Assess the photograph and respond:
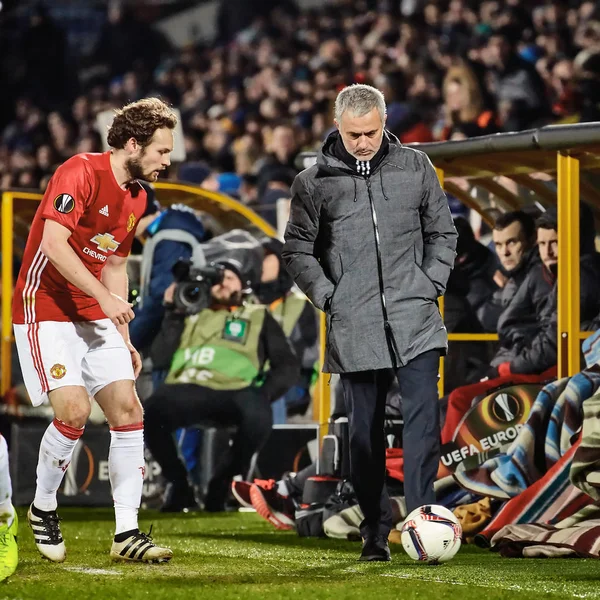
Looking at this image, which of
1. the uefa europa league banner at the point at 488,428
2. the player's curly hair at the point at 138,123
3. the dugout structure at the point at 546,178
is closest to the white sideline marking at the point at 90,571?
the player's curly hair at the point at 138,123

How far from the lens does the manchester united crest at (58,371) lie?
5.47 meters

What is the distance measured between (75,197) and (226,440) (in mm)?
4039

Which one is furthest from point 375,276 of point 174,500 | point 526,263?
point 174,500

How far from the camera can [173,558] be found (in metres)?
5.81

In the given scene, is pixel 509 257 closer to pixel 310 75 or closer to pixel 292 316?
pixel 292 316

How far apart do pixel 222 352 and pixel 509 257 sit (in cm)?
231

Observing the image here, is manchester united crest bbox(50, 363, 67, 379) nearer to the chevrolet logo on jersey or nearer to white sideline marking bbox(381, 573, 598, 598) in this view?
Result: the chevrolet logo on jersey

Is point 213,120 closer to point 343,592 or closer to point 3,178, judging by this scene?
point 3,178

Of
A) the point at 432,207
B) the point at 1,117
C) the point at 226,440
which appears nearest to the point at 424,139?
the point at 226,440

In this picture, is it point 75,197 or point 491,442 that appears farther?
point 491,442

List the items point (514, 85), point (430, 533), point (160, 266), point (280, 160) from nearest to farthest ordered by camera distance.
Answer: point (430, 533)
point (160, 266)
point (514, 85)
point (280, 160)

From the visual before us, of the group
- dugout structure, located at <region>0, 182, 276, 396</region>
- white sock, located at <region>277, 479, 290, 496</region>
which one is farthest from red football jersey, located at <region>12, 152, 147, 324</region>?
dugout structure, located at <region>0, 182, 276, 396</region>

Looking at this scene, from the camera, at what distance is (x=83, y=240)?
216 inches

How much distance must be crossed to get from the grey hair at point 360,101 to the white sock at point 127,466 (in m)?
1.50
